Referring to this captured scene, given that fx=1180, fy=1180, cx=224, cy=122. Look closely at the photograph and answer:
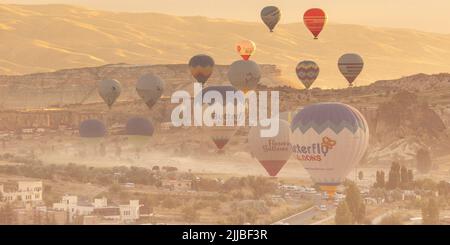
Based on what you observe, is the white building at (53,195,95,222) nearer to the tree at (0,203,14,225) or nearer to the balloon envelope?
the tree at (0,203,14,225)

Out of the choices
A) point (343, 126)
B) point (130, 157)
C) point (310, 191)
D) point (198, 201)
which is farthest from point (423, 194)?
point (130, 157)

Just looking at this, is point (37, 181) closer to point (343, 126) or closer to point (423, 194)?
point (423, 194)

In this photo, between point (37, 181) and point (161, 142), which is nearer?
point (37, 181)

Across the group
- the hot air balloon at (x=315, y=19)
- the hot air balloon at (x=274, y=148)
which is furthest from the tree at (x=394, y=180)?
the hot air balloon at (x=315, y=19)

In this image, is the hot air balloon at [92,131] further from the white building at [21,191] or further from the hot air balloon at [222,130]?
the white building at [21,191]

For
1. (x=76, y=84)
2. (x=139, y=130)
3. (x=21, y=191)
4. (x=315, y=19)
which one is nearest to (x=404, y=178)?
(x=315, y=19)
